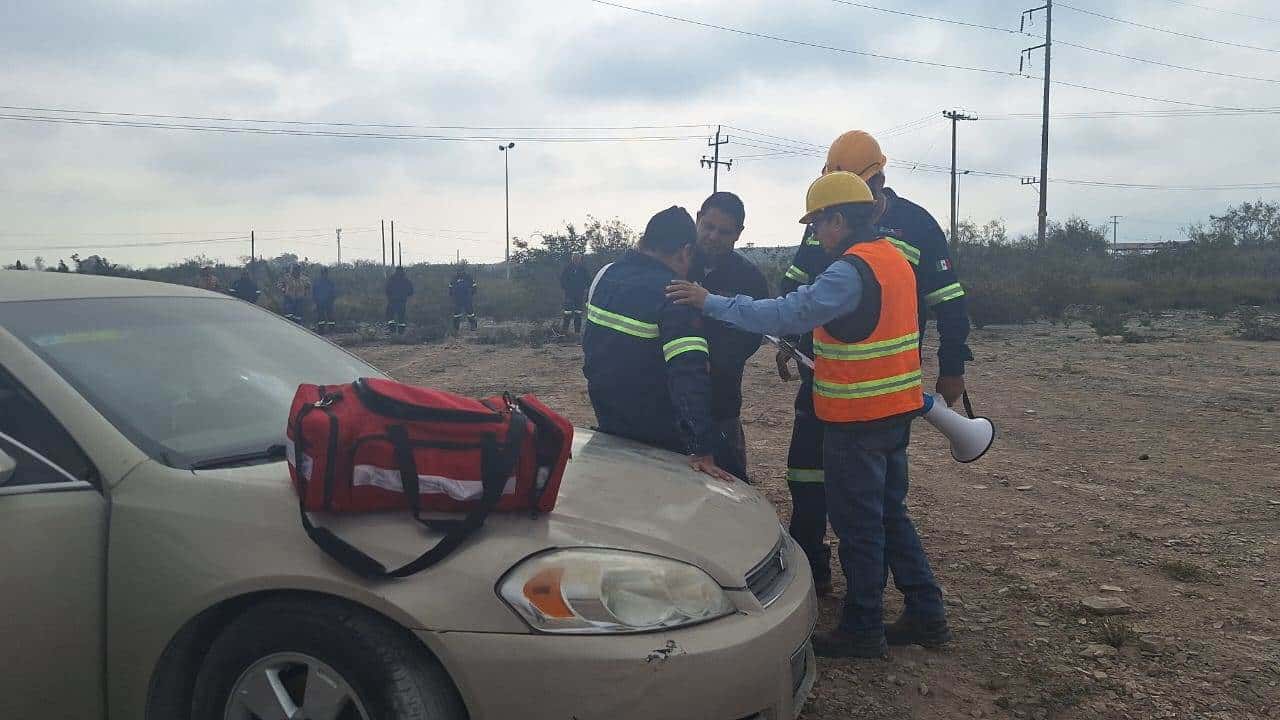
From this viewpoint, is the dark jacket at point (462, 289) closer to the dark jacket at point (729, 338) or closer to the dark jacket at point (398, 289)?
the dark jacket at point (398, 289)

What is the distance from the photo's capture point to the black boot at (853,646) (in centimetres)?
317

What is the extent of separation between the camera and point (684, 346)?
3.21 metres

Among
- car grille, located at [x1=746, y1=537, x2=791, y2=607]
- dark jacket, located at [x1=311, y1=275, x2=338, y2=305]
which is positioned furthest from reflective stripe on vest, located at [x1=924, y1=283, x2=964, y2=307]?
dark jacket, located at [x1=311, y1=275, x2=338, y2=305]

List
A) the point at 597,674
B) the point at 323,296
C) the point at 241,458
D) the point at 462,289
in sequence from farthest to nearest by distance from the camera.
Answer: the point at 462,289 < the point at 323,296 < the point at 241,458 < the point at 597,674

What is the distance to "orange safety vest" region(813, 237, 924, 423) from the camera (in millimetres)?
3086

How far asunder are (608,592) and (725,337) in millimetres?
1834

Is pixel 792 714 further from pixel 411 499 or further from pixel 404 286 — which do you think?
pixel 404 286

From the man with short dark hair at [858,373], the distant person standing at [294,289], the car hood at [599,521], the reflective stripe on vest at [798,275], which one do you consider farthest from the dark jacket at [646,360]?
the distant person standing at [294,289]

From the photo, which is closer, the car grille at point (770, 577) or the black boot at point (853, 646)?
the car grille at point (770, 577)

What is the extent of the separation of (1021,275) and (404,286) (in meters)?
18.1

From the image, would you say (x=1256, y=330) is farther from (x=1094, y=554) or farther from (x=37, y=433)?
(x=37, y=433)

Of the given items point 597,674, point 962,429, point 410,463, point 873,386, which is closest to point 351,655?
point 410,463

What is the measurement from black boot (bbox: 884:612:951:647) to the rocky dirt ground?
0.04 meters

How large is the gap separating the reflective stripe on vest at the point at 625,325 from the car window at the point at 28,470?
188 cm
